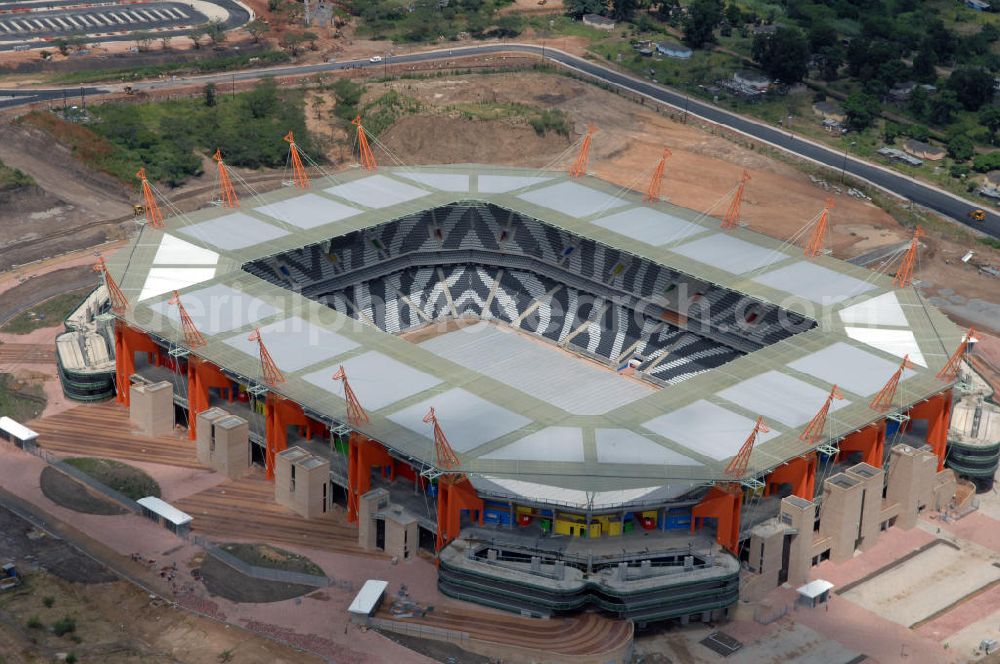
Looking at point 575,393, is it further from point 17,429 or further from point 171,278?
point 17,429

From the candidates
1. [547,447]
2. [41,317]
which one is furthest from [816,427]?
[41,317]

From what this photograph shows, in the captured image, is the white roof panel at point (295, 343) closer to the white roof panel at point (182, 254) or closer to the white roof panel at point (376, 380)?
the white roof panel at point (376, 380)

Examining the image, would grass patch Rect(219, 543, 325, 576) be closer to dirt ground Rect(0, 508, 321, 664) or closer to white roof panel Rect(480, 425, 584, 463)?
dirt ground Rect(0, 508, 321, 664)

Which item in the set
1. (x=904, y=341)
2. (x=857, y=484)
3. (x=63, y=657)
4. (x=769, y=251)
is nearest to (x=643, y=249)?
(x=769, y=251)

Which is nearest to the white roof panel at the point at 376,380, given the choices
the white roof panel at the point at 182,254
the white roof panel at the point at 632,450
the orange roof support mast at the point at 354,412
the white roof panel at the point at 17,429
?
the orange roof support mast at the point at 354,412

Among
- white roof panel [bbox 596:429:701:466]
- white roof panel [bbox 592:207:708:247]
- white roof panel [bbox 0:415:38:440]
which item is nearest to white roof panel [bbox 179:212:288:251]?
white roof panel [bbox 0:415:38:440]

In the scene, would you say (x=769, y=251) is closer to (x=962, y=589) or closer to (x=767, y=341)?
(x=767, y=341)
